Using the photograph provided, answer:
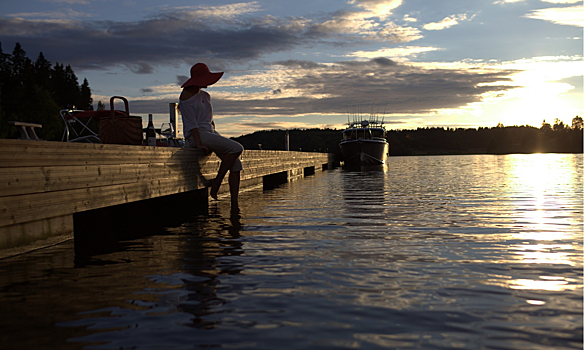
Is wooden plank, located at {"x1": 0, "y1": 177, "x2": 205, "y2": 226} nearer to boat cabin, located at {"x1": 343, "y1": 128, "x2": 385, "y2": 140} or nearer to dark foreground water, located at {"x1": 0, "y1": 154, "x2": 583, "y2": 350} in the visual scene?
dark foreground water, located at {"x1": 0, "y1": 154, "x2": 583, "y2": 350}

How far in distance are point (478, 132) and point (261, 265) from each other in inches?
7568

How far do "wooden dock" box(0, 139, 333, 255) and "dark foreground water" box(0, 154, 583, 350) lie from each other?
31cm

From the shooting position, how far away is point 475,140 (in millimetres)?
177500

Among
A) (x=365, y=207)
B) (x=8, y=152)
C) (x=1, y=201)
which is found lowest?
(x=365, y=207)

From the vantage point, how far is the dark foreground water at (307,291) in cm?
283

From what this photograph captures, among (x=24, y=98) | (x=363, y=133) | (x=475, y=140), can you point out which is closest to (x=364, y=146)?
(x=363, y=133)

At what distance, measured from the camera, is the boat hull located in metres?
43.6

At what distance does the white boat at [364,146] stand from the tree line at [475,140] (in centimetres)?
8263

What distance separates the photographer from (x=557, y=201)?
35.2 ft

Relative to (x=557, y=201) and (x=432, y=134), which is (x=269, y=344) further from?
(x=432, y=134)

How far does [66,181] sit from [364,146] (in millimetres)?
39440

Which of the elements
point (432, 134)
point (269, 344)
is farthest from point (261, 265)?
point (432, 134)

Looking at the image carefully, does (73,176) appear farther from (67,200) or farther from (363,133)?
(363,133)

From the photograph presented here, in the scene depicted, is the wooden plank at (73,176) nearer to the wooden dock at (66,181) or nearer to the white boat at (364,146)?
Answer: the wooden dock at (66,181)
